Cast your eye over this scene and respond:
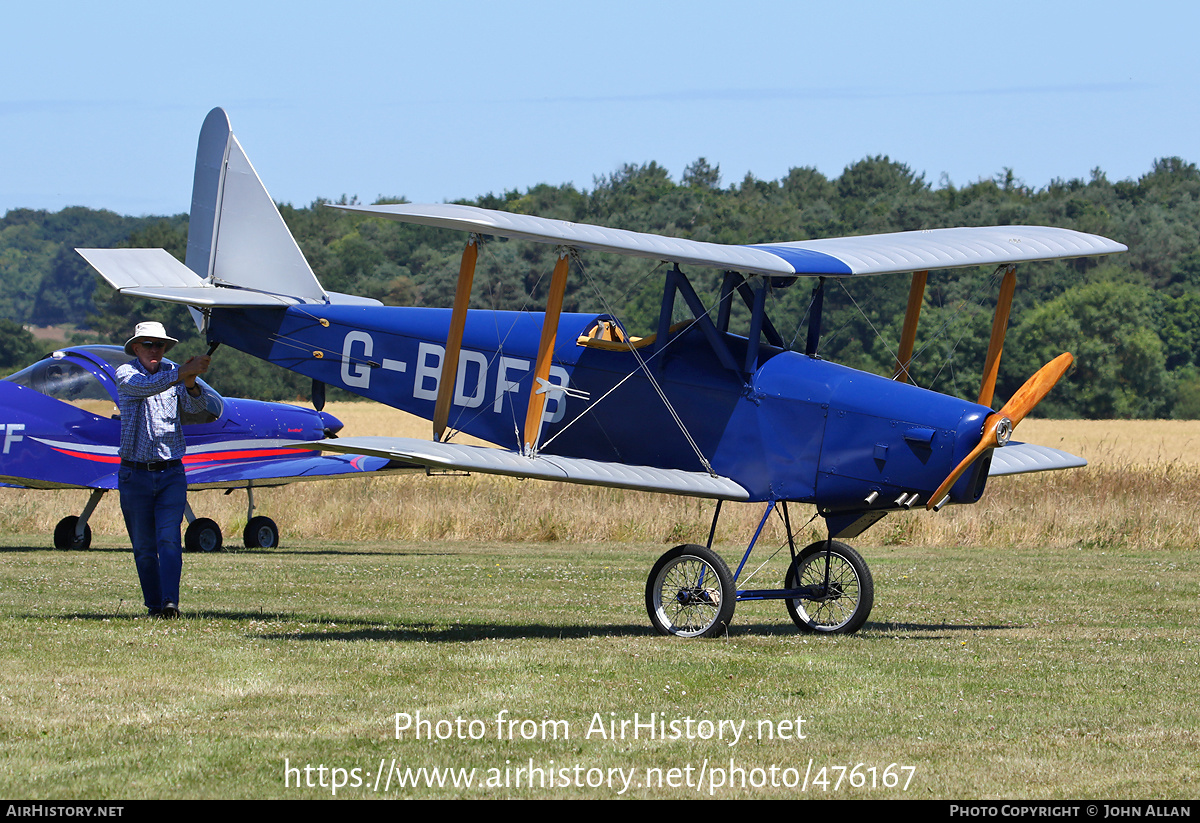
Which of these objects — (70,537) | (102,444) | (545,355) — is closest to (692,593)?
(545,355)

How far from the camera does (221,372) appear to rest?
219 feet

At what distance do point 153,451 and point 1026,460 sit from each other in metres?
6.88

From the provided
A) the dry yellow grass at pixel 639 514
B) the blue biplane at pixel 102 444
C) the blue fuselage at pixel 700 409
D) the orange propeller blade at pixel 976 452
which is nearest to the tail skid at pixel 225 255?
the blue fuselage at pixel 700 409

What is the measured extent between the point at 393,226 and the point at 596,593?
271 ft

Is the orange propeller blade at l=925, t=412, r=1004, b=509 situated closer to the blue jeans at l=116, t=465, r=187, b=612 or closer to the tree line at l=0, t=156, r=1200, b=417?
the blue jeans at l=116, t=465, r=187, b=612

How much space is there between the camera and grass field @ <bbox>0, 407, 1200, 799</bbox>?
595cm

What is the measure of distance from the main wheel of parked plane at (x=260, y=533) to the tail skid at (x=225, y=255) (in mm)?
5528

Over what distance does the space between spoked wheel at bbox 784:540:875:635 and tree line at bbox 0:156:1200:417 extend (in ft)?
95.0

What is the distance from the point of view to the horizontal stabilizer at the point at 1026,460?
11.8 m

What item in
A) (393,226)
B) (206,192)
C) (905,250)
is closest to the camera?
(905,250)

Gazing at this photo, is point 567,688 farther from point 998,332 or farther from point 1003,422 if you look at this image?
point 998,332

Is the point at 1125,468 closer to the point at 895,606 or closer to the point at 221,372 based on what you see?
the point at 895,606

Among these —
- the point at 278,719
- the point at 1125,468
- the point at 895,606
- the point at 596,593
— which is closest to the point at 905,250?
the point at 895,606

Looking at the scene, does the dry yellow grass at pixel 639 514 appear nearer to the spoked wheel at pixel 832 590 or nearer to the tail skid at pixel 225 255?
the tail skid at pixel 225 255
